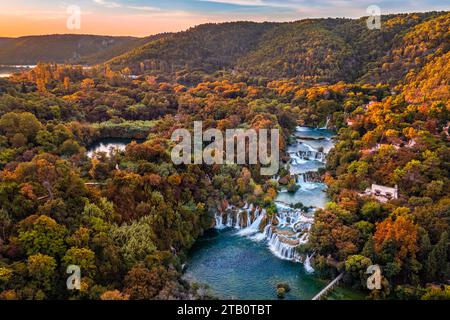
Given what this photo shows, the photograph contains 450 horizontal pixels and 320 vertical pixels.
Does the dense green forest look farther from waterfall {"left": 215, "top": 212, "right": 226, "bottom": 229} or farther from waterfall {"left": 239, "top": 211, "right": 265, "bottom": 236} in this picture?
waterfall {"left": 239, "top": 211, "right": 265, "bottom": 236}

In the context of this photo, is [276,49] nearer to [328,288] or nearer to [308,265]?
[308,265]

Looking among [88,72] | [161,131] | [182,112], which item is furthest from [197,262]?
[88,72]

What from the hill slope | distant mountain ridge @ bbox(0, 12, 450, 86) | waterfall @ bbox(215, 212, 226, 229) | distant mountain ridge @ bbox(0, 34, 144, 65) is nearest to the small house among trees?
waterfall @ bbox(215, 212, 226, 229)

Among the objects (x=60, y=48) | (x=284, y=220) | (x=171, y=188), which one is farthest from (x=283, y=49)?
(x=171, y=188)

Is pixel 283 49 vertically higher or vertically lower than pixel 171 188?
higher

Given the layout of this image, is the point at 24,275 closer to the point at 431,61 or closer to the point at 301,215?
the point at 301,215

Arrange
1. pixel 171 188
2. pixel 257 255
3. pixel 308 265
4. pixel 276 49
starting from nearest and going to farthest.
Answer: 1. pixel 308 265
2. pixel 257 255
3. pixel 171 188
4. pixel 276 49
